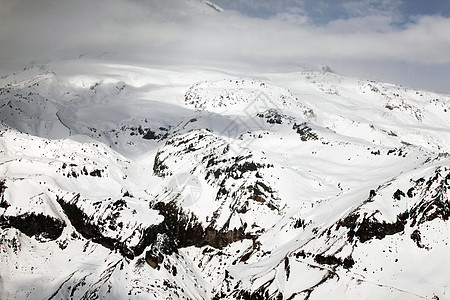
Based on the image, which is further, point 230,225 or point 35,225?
point 35,225

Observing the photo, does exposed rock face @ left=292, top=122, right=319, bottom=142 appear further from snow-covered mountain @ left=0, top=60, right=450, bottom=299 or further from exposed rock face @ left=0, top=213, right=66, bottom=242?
exposed rock face @ left=0, top=213, right=66, bottom=242

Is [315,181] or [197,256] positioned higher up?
[315,181]

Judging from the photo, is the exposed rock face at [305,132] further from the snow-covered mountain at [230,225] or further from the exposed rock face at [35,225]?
the exposed rock face at [35,225]

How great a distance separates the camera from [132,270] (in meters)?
91.0

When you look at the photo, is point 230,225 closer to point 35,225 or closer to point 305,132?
point 35,225

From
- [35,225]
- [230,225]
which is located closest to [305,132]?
[230,225]

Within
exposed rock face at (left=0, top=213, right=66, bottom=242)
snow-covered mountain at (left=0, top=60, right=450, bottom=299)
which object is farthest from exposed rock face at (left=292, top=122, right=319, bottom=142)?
exposed rock face at (left=0, top=213, right=66, bottom=242)

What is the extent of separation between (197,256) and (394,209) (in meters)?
50.3

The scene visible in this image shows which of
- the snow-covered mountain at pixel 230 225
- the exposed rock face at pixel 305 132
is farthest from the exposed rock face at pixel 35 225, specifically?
the exposed rock face at pixel 305 132

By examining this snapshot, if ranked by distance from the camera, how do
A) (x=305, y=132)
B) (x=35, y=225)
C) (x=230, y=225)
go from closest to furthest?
(x=230, y=225) < (x=35, y=225) < (x=305, y=132)

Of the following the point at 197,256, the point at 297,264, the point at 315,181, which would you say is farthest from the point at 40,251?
the point at 315,181

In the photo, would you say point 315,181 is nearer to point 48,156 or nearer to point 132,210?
point 132,210

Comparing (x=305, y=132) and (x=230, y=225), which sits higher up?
(x=305, y=132)

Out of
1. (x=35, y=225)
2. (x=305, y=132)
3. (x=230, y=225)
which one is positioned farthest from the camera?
(x=305, y=132)
